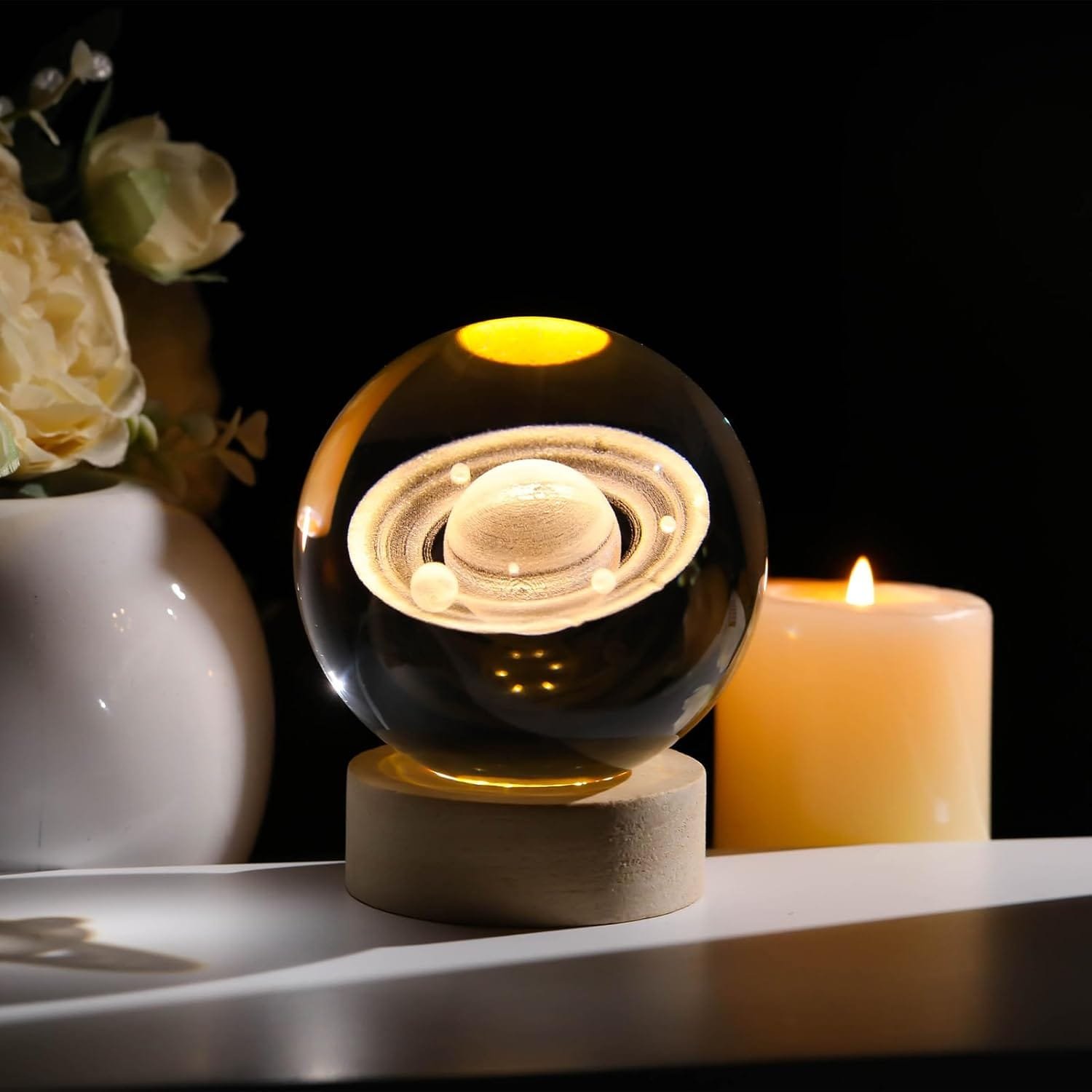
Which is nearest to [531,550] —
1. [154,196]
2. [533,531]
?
[533,531]

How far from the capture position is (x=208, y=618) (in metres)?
0.59

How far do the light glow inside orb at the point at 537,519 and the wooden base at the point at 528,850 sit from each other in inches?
2.9

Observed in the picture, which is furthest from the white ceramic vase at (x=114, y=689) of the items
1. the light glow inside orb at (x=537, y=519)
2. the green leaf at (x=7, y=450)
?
the light glow inside orb at (x=537, y=519)

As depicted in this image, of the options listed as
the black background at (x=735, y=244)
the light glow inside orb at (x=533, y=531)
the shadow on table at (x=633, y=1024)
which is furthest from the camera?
the black background at (x=735, y=244)

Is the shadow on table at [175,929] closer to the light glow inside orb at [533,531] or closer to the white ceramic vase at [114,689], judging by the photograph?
the white ceramic vase at [114,689]

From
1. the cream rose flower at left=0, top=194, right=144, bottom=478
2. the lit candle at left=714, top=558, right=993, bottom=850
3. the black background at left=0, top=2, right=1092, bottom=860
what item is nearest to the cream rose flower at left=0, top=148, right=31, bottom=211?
the cream rose flower at left=0, top=194, right=144, bottom=478

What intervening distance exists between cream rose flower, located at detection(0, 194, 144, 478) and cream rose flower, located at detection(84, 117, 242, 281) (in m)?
0.03

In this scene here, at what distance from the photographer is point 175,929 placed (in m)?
0.49

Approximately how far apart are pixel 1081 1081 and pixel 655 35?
52cm

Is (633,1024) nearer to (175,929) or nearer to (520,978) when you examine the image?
(520,978)

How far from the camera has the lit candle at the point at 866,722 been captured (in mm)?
607

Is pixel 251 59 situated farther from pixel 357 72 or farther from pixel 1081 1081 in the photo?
pixel 1081 1081

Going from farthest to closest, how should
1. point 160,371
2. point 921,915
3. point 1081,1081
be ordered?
point 160,371
point 921,915
point 1081,1081

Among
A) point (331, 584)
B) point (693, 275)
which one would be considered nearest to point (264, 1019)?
point (331, 584)
